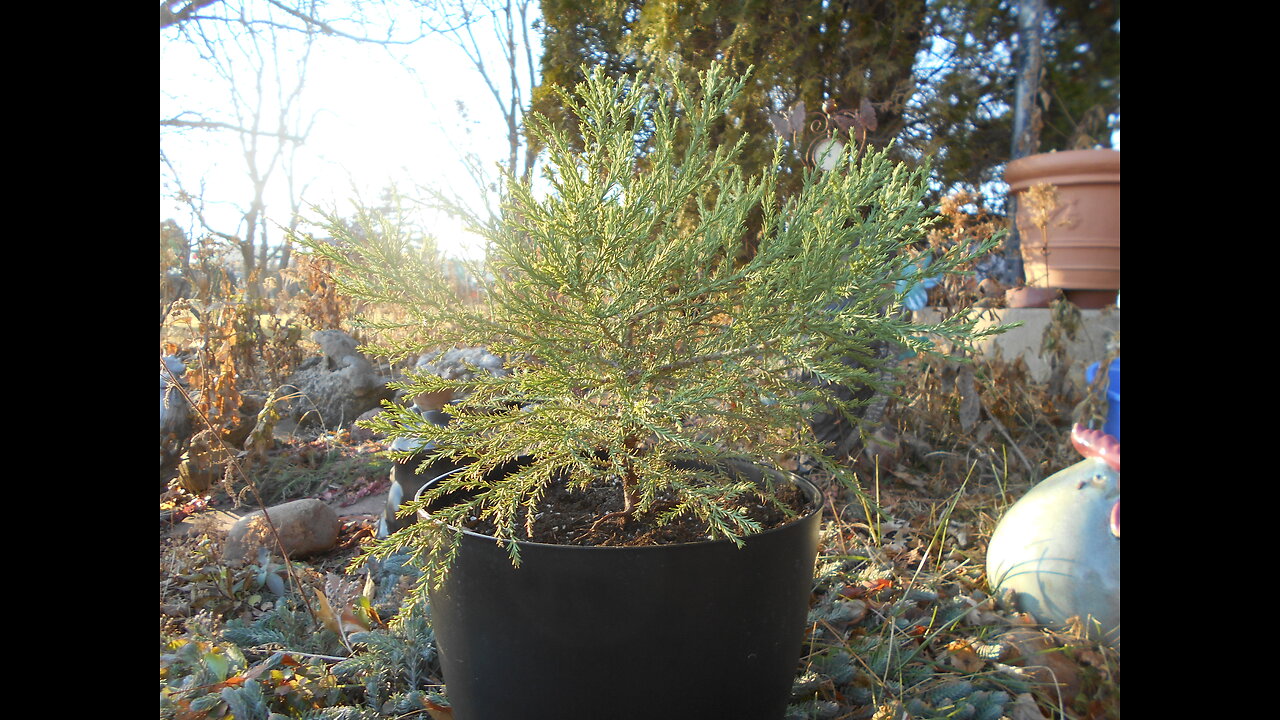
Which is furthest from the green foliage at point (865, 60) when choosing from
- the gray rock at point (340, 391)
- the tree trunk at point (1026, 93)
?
the gray rock at point (340, 391)

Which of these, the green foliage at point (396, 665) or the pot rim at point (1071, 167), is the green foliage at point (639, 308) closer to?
the green foliage at point (396, 665)

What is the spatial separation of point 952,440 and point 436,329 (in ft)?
8.73

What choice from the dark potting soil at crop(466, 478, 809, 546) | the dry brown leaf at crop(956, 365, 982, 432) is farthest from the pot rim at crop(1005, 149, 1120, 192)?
the dark potting soil at crop(466, 478, 809, 546)

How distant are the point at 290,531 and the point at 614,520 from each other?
1705 millimetres

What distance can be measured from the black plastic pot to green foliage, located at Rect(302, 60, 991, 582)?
0.08 meters

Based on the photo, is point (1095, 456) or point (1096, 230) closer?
point (1095, 456)

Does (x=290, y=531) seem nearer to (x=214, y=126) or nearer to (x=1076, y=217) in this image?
(x=214, y=126)

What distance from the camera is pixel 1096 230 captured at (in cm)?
420

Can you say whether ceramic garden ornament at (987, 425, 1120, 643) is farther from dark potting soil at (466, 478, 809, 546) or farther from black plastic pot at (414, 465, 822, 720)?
black plastic pot at (414, 465, 822, 720)

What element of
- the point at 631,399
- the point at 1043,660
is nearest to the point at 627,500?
the point at 631,399

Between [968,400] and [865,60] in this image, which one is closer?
[968,400]

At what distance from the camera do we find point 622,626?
1048 mm
